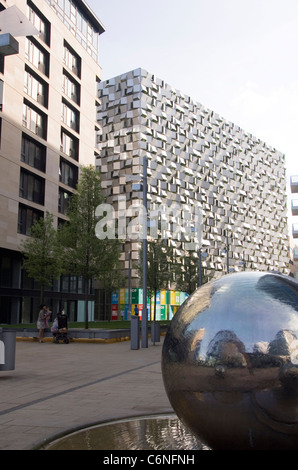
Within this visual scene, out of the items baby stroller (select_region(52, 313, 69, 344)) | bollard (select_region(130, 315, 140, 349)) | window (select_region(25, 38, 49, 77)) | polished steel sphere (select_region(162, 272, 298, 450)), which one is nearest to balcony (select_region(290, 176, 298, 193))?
window (select_region(25, 38, 49, 77))

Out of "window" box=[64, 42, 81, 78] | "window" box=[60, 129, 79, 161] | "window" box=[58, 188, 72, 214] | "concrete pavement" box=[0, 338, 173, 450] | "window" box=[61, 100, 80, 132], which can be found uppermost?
"window" box=[64, 42, 81, 78]

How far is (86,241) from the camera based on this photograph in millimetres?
25359

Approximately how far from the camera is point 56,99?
4234 cm

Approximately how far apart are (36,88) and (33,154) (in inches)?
223

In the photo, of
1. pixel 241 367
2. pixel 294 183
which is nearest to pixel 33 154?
pixel 294 183

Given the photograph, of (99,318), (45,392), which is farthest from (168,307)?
(45,392)

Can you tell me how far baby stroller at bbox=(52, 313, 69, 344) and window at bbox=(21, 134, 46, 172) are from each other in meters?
19.5

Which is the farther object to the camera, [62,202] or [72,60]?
[72,60]

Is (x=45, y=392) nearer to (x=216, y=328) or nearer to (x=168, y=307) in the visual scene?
(x=216, y=328)

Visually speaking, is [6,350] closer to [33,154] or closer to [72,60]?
[33,154]

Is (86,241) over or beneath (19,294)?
over

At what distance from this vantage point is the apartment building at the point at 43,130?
35.6m

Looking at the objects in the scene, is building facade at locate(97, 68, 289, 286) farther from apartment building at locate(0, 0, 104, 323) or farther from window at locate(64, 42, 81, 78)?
window at locate(64, 42, 81, 78)

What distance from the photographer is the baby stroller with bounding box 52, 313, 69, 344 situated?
72.7ft
